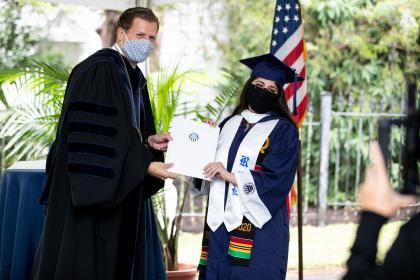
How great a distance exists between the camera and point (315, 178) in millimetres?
11953

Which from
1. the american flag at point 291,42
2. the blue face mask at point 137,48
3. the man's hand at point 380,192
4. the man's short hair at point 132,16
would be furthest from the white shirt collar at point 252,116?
the man's hand at point 380,192

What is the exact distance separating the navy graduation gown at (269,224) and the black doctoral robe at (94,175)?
0.55 meters

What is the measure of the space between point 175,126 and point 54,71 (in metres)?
2.20

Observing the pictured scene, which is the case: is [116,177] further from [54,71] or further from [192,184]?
[54,71]

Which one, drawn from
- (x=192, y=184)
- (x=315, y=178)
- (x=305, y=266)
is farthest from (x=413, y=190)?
(x=315, y=178)

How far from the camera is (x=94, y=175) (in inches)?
180

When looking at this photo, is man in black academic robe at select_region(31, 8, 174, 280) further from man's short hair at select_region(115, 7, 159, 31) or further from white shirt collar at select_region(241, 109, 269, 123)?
white shirt collar at select_region(241, 109, 269, 123)

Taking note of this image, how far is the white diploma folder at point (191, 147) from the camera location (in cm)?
461

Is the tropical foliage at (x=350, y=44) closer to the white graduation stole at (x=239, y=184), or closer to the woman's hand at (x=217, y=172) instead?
the white graduation stole at (x=239, y=184)

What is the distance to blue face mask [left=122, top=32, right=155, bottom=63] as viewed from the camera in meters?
4.76

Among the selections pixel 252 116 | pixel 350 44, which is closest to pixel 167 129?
pixel 252 116

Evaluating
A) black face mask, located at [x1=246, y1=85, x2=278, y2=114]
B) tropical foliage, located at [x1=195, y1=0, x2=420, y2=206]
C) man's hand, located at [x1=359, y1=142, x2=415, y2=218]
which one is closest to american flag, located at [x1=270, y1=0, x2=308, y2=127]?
black face mask, located at [x1=246, y1=85, x2=278, y2=114]

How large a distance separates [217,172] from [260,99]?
1.60ft

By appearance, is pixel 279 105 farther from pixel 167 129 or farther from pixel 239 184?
pixel 167 129
